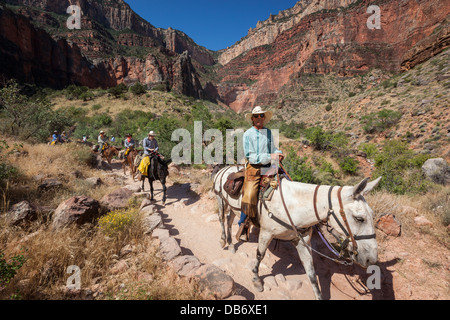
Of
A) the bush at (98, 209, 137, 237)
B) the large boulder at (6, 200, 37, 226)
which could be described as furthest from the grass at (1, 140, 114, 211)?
the bush at (98, 209, 137, 237)

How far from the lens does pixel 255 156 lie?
3207 millimetres

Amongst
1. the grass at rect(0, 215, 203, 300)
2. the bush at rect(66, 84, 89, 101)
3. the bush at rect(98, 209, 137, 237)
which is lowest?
the grass at rect(0, 215, 203, 300)

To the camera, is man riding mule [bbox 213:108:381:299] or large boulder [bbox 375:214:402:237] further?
large boulder [bbox 375:214:402:237]

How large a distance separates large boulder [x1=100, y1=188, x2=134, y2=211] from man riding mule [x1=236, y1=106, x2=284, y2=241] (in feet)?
12.9

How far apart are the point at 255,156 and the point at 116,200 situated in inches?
181

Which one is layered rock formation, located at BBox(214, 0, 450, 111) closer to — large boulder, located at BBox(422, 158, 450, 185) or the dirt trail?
large boulder, located at BBox(422, 158, 450, 185)

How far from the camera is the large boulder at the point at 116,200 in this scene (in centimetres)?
484

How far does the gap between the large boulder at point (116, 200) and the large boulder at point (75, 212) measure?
639 millimetres

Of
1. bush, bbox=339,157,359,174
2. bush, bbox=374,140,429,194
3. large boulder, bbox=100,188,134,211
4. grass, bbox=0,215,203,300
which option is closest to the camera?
grass, bbox=0,215,203,300

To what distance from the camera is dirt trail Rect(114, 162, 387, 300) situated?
312 centimetres

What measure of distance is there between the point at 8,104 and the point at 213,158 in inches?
494

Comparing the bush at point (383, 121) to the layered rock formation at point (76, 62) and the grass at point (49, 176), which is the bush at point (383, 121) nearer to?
the grass at point (49, 176)

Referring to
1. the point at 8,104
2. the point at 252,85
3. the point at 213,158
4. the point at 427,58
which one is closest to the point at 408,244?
the point at 213,158

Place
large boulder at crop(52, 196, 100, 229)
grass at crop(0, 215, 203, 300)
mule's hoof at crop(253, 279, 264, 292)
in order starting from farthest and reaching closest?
large boulder at crop(52, 196, 100, 229)
mule's hoof at crop(253, 279, 264, 292)
grass at crop(0, 215, 203, 300)
